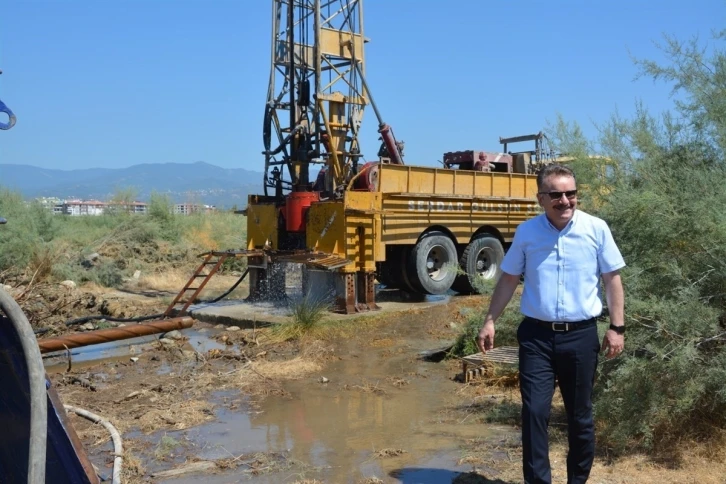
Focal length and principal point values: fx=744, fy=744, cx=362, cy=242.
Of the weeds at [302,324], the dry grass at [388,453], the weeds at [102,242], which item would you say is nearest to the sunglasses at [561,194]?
the dry grass at [388,453]

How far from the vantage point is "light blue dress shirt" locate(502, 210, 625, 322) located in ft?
13.2

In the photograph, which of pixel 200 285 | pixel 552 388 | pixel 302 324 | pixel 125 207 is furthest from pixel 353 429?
pixel 125 207

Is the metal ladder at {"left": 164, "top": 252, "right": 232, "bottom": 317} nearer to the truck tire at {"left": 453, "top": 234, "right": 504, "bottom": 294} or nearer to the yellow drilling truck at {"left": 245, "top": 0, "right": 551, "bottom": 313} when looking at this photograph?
Answer: the yellow drilling truck at {"left": 245, "top": 0, "right": 551, "bottom": 313}

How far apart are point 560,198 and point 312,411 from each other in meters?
3.44

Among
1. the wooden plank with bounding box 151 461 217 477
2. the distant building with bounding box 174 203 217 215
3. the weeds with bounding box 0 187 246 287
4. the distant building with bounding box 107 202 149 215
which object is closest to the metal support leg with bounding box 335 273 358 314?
the weeds with bounding box 0 187 246 287

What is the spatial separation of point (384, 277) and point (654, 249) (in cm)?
810

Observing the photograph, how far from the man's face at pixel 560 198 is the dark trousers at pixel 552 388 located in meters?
0.62

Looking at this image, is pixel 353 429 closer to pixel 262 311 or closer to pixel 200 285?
pixel 262 311

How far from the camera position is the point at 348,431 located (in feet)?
19.5

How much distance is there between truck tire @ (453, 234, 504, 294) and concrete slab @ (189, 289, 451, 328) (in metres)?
0.60

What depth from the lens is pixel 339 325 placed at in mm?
10242

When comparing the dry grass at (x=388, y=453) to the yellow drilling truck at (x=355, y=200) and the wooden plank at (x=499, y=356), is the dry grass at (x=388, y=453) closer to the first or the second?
the wooden plank at (x=499, y=356)

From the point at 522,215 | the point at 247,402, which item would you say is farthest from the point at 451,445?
the point at 522,215

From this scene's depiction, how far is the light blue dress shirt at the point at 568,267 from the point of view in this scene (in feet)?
13.2
